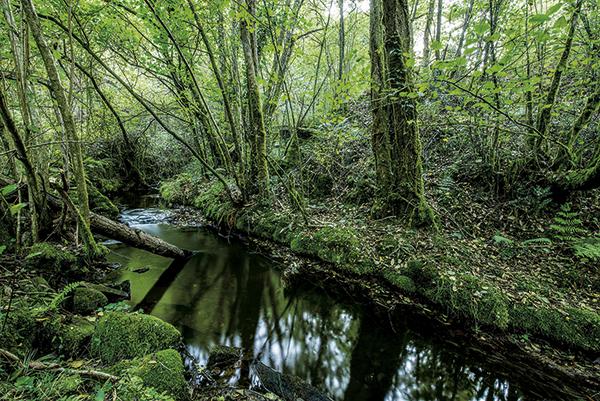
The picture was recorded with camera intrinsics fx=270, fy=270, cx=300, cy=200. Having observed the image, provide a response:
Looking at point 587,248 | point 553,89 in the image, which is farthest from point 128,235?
point 553,89

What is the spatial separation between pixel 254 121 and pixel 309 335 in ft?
18.4

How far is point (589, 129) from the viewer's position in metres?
5.57

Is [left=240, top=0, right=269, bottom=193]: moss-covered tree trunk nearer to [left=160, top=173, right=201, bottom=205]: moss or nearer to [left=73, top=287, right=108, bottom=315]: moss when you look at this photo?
[left=160, top=173, right=201, bottom=205]: moss

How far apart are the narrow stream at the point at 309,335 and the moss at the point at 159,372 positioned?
1.17m

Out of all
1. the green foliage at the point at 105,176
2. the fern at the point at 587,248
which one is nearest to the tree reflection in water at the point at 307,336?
the fern at the point at 587,248

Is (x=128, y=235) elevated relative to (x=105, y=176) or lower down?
lower down

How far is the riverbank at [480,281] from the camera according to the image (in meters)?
3.47

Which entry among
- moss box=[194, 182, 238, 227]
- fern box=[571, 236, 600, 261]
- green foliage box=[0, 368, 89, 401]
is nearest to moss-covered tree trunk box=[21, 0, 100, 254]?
green foliage box=[0, 368, 89, 401]

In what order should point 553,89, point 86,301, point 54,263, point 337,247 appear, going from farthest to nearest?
1. point 337,247
2. point 553,89
3. point 54,263
4. point 86,301

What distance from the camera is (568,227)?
14.8 ft

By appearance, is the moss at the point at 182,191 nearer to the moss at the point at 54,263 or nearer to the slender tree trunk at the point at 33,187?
the slender tree trunk at the point at 33,187

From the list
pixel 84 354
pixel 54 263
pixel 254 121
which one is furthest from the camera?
pixel 254 121

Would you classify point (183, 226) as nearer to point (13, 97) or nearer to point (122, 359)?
point (13, 97)

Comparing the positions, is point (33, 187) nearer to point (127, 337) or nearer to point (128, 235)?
point (128, 235)
